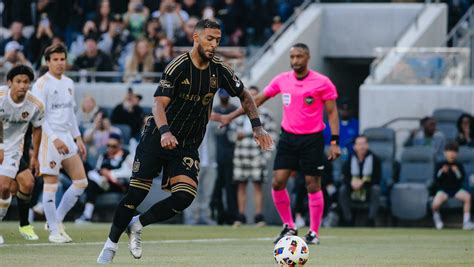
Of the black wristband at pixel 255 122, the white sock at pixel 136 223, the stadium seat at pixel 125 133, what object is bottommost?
the white sock at pixel 136 223

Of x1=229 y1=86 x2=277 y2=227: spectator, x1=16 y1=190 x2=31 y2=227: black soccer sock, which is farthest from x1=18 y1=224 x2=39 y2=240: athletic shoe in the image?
x1=229 y1=86 x2=277 y2=227: spectator

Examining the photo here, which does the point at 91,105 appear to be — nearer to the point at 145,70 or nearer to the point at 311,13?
the point at 145,70

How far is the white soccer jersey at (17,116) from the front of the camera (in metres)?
16.1

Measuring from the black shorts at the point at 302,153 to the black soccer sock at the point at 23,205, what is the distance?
3.26 meters

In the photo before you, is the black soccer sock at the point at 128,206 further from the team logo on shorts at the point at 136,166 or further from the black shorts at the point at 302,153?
the black shorts at the point at 302,153

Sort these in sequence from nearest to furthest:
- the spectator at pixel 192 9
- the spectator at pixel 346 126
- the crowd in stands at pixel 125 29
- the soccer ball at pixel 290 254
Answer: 1. the soccer ball at pixel 290 254
2. the spectator at pixel 346 126
3. the crowd in stands at pixel 125 29
4. the spectator at pixel 192 9

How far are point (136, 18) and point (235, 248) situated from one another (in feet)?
46.6

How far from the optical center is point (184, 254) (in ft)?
48.8

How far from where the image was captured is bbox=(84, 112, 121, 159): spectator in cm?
2555

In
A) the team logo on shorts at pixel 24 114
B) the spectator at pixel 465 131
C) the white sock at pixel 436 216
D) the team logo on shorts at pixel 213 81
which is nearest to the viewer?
the team logo on shorts at pixel 213 81

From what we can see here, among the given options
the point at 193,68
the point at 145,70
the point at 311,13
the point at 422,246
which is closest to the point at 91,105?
the point at 145,70

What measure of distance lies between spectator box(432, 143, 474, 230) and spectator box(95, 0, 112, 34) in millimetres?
9205

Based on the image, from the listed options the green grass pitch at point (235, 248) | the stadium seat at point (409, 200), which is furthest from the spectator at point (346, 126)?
the green grass pitch at point (235, 248)

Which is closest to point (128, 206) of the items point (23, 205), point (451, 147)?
point (23, 205)
